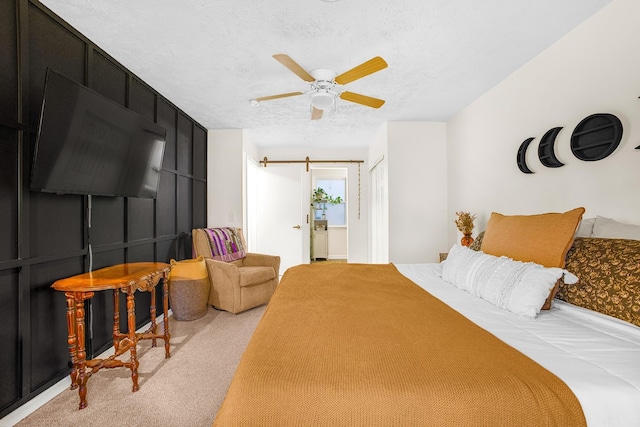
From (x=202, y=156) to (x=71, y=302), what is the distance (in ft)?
9.09

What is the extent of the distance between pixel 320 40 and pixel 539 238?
191 cm

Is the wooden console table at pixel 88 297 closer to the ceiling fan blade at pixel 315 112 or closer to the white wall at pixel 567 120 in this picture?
the ceiling fan blade at pixel 315 112

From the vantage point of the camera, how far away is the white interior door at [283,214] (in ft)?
17.1

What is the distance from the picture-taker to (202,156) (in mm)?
4117

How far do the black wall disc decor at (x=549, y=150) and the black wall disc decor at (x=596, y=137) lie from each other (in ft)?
0.55

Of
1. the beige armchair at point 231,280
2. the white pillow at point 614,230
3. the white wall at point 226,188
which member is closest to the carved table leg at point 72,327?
the beige armchair at point 231,280

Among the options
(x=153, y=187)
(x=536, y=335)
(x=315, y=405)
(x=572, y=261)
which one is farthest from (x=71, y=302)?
(x=572, y=261)

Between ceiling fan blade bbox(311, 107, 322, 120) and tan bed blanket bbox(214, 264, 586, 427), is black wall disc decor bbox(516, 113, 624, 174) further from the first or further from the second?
ceiling fan blade bbox(311, 107, 322, 120)

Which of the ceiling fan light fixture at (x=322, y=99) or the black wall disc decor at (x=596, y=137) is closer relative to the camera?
the black wall disc decor at (x=596, y=137)

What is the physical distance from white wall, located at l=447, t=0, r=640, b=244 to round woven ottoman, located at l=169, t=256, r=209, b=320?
309cm

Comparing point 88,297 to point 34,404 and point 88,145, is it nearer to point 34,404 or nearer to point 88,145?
point 34,404

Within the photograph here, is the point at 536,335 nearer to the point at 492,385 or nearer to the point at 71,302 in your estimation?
the point at 492,385

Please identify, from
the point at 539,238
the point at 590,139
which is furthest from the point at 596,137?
the point at 539,238

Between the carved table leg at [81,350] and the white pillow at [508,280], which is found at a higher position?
the white pillow at [508,280]
